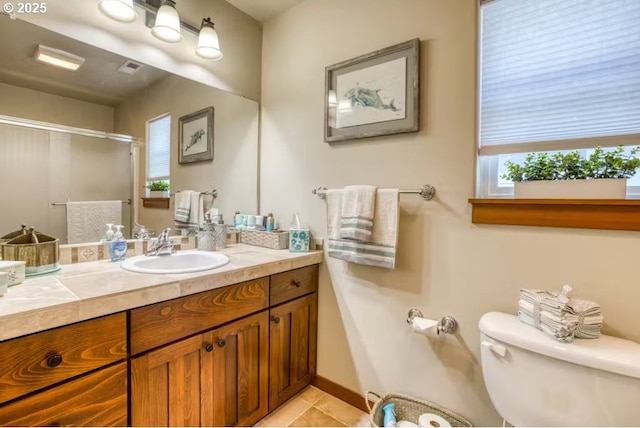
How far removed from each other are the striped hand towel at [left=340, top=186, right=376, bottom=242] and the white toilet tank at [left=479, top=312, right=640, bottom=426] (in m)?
0.59

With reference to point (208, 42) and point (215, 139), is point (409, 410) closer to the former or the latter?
point (215, 139)

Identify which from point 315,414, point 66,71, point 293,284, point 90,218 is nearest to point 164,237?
point 90,218

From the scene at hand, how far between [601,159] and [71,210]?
6.96ft

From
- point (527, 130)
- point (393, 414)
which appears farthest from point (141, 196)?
point (527, 130)

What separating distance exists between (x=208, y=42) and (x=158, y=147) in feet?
2.12

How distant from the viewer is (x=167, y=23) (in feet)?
4.83

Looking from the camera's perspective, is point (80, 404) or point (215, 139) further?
point (215, 139)

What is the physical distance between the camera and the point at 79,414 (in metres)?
0.87

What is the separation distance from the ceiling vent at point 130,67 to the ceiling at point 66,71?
0.01 metres

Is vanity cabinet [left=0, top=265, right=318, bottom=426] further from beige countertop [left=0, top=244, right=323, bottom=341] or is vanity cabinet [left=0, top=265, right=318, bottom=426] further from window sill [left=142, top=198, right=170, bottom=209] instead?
window sill [left=142, top=198, right=170, bottom=209]

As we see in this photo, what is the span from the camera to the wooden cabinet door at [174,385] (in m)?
1.01

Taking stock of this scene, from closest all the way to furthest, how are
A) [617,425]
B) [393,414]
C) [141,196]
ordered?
1. [617,425]
2. [393,414]
3. [141,196]

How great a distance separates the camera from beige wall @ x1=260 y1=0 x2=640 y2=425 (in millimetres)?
1089

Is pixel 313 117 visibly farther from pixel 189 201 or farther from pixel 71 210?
pixel 71 210
